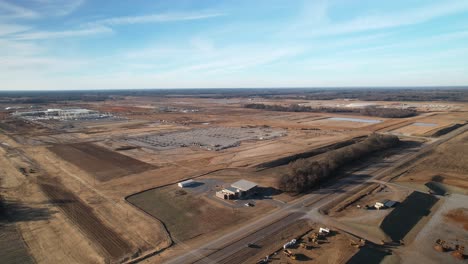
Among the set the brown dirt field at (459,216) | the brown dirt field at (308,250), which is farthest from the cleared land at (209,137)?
the brown dirt field at (459,216)

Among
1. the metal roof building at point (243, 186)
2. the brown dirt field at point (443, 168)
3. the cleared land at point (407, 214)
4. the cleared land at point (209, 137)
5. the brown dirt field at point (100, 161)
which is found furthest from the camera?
the cleared land at point (209, 137)

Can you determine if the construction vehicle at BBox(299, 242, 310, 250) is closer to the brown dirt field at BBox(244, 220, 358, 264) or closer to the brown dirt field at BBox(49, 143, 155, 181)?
the brown dirt field at BBox(244, 220, 358, 264)

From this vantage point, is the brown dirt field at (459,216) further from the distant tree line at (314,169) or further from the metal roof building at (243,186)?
the metal roof building at (243,186)

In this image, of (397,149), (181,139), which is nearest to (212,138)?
(181,139)

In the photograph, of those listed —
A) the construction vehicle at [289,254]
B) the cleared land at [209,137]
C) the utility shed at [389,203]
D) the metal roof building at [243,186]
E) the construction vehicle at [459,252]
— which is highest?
the cleared land at [209,137]

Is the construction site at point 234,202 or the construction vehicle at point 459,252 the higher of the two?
the construction site at point 234,202

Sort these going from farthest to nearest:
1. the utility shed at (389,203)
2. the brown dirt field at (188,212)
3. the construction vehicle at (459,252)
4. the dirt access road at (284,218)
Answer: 1. the utility shed at (389,203)
2. the brown dirt field at (188,212)
3. the dirt access road at (284,218)
4. the construction vehicle at (459,252)

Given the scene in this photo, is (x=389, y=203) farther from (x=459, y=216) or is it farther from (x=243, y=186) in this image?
(x=243, y=186)

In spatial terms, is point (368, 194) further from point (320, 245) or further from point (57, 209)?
point (57, 209)
